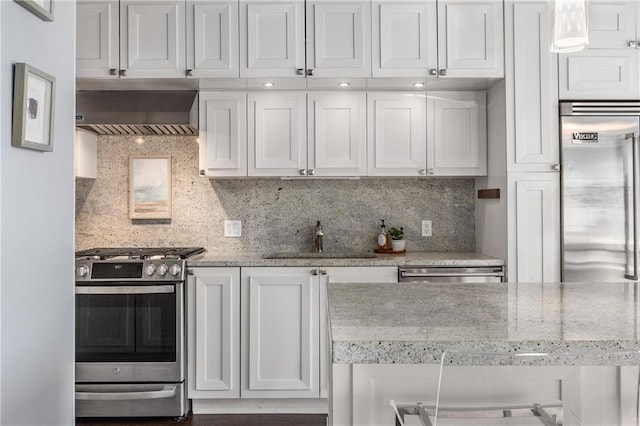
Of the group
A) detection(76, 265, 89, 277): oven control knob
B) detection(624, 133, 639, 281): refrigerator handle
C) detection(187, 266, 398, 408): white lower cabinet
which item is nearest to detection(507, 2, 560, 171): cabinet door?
detection(624, 133, 639, 281): refrigerator handle

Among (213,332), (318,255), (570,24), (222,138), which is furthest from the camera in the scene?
(318,255)

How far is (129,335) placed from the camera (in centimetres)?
294

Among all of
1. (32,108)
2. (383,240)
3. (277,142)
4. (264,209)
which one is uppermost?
(277,142)

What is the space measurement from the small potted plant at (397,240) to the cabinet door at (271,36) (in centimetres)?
128

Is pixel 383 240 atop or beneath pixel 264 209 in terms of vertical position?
beneath

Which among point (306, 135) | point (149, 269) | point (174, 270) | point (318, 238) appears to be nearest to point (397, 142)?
point (306, 135)

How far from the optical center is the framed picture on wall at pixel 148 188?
359 cm

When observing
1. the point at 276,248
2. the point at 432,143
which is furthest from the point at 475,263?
the point at 276,248

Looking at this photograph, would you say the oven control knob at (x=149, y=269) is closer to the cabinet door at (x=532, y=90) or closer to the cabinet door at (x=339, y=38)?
the cabinet door at (x=339, y=38)

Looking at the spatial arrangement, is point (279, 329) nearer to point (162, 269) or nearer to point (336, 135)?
point (162, 269)

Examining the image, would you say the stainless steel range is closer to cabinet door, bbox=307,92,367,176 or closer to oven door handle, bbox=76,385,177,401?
oven door handle, bbox=76,385,177,401

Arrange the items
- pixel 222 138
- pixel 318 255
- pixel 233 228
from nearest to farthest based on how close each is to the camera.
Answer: pixel 222 138, pixel 318 255, pixel 233 228

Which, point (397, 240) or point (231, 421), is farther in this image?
point (397, 240)

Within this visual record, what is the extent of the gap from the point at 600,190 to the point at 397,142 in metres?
1.24
